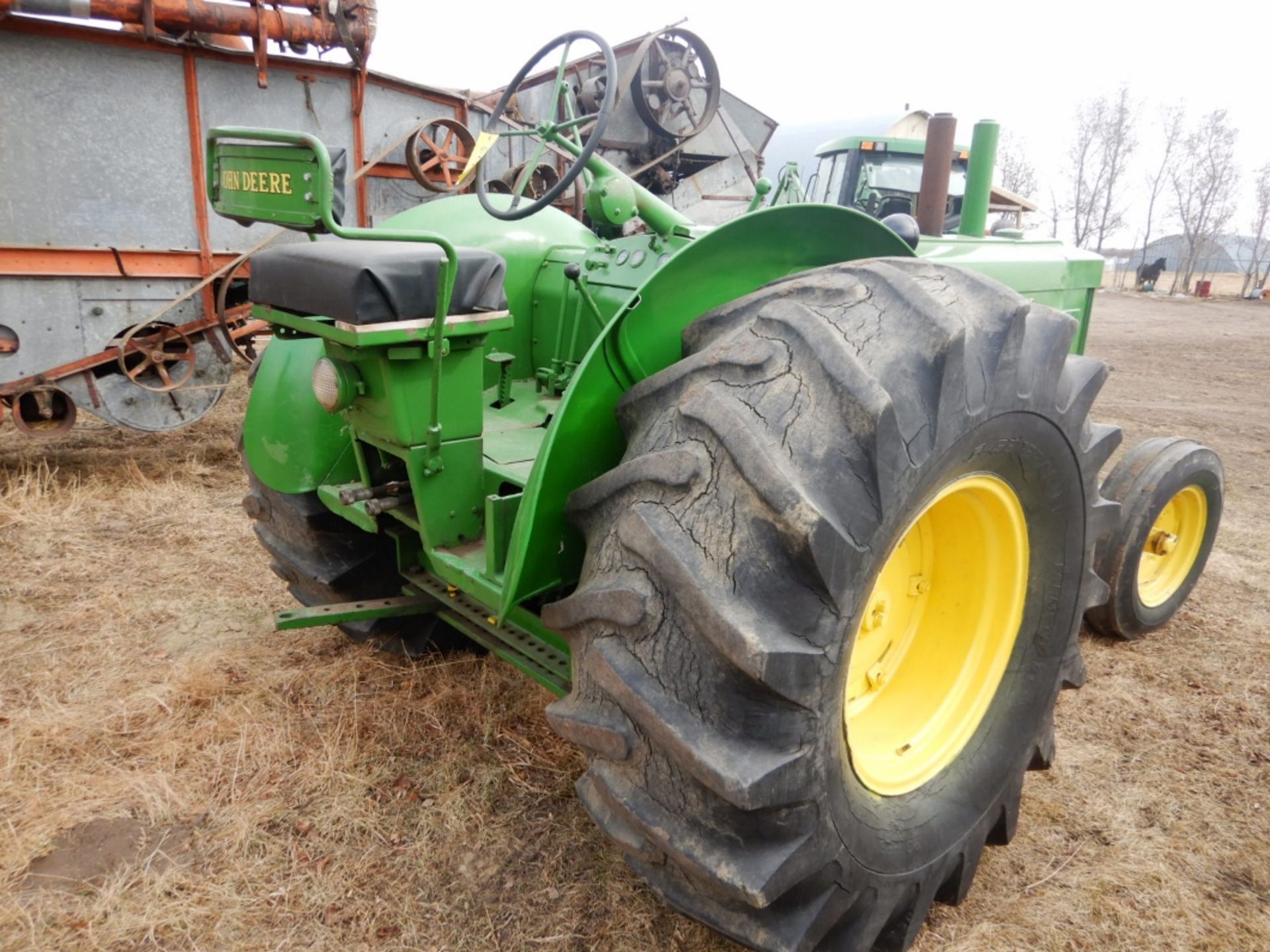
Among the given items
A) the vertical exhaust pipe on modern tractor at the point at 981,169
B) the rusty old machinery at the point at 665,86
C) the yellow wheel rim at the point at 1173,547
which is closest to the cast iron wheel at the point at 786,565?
the yellow wheel rim at the point at 1173,547

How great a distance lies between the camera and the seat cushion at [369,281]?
187 centimetres

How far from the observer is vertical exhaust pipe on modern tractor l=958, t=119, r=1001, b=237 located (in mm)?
3631

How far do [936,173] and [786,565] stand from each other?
284cm

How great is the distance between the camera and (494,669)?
115 inches

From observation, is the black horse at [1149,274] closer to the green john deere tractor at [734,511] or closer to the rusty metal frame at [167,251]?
the rusty metal frame at [167,251]

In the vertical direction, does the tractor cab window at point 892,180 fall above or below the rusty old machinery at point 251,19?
below

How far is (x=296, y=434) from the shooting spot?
2506mm

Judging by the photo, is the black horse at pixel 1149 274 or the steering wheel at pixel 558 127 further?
the black horse at pixel 1149 274

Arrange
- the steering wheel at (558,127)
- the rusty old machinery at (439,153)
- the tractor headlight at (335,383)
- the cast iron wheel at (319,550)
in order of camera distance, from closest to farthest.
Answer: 1. the tractor headlight at (335,383)
2. the steering wheel at (558,127)
3. the cast iron wheel at (319,550)
4. the rusty old machinery at (439,153)

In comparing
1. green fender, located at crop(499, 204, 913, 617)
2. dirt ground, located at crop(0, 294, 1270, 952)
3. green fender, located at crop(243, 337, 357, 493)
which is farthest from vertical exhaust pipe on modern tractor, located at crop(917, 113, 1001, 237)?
green fender, located at crop(243, 337, 357, 493)

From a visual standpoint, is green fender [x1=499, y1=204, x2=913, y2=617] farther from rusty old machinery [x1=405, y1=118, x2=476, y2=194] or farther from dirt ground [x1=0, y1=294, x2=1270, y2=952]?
rusty old machinery [x1=405, y1=118, x2=476, y2=194]

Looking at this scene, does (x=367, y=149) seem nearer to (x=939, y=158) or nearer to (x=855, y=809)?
(x=939, y=158)

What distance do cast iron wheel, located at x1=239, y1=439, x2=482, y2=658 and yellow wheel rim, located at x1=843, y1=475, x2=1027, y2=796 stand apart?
145 cm

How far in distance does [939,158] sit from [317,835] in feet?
10.5
